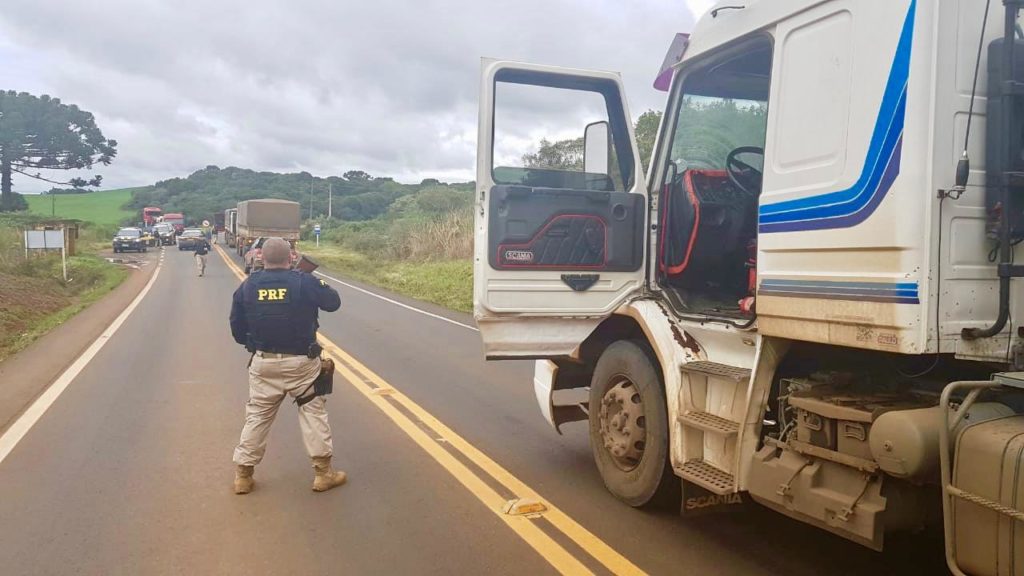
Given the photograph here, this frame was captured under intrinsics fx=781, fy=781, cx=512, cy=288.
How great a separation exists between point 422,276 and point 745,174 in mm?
23391

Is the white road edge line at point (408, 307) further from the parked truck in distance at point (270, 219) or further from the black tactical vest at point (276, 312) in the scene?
the parked truck in distance at point (270, 219)

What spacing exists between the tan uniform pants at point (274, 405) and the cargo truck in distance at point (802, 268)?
132cm

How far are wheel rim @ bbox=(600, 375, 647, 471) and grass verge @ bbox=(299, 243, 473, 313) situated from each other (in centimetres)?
1325

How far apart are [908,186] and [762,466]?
1391 millimetres

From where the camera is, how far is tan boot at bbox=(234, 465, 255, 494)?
510cm

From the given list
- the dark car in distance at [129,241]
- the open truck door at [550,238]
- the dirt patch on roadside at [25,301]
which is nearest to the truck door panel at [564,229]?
the open truck door at [550,238]

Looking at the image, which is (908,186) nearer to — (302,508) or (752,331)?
(752,331)

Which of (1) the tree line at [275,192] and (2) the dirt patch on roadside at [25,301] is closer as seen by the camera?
(2) the dirt patch on roadside at [25,301]

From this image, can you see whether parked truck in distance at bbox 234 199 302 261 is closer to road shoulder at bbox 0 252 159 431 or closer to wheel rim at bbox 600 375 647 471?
road shoulder at bbox 0 252 159 431

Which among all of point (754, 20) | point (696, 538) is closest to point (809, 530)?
point (696, 538)

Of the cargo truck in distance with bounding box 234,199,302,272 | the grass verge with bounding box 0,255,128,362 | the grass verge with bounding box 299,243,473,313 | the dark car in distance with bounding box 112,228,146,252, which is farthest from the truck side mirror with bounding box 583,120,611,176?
the dark car in distance with bounding box 112,228,146,252

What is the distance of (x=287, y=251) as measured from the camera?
5.27 metres

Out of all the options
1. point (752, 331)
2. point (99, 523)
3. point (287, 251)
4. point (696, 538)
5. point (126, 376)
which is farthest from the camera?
point (126, 376)

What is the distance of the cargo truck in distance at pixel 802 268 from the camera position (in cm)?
283
